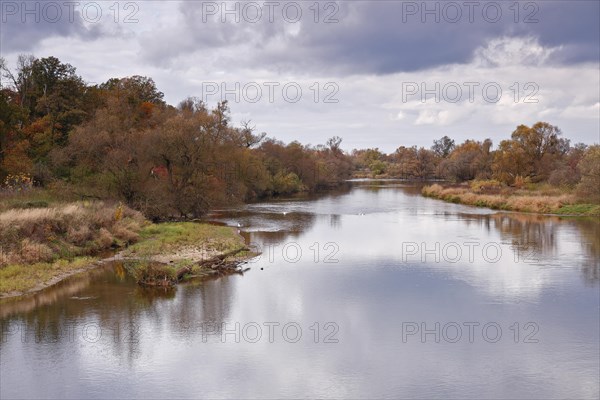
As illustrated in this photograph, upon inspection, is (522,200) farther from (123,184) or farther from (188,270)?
(188,270)

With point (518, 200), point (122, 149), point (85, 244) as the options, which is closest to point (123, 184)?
point (122, 149)

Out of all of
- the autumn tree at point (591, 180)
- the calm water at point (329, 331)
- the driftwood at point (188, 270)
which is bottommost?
the calm water at point (329, 331)

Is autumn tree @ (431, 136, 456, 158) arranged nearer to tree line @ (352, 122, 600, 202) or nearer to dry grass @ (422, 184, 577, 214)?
tree line @ (352, 122, 600, 202)

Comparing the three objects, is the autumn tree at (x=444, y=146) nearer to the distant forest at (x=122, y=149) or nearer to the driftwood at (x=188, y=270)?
the distant forest at (x=122, y=149)

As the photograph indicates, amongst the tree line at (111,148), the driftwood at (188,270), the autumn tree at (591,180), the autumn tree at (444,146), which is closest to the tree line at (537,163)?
the autumn tree at (591,180)

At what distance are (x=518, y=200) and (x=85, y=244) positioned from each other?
42918 millimetres

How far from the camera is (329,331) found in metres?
18.0

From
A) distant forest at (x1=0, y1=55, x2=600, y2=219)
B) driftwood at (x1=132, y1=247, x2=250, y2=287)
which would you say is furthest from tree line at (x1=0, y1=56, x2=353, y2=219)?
driftwood at (x1=132, y1=247, x2=250, y2=287)

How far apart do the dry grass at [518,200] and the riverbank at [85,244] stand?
104 feet

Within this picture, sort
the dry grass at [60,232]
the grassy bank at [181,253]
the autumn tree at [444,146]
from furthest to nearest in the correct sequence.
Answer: the autumn tree at [444,146] → the dry grass at [60,232] → the grassy bank at [181,253]

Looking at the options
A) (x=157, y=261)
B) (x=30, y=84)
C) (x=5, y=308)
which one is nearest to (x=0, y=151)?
(x=30, y=84)

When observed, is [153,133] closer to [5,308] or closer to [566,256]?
[5,308]

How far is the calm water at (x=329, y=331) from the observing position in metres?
14.0

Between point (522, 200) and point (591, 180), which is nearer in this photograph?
point (591, 180)
